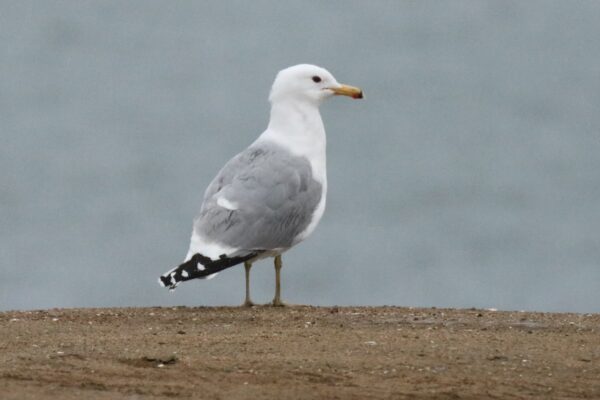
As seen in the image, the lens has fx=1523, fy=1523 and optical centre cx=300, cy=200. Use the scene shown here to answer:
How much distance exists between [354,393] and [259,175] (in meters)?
3.40

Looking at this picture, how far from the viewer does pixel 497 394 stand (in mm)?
6254

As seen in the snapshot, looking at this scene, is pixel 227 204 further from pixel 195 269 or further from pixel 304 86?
pixel 304 86

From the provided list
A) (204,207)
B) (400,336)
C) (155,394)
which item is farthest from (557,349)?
(204,207)

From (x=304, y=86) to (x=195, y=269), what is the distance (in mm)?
1746

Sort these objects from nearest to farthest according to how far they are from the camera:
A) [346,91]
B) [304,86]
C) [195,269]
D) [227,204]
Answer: [195,269] < [227,204] < [304,86] < [346,91]

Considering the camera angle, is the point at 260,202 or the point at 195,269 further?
the point at 260,202

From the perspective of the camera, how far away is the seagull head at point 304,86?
397 inches

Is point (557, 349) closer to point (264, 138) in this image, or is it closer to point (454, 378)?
point (454, 378)

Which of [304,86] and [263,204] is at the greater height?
[304,86]

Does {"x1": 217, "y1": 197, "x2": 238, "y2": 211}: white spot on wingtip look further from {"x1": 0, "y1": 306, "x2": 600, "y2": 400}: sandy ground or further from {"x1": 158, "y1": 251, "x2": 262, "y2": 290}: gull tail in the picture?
{"x1": 0, "y1": 306, "x2": 600, "y2": 400}: sandy ground

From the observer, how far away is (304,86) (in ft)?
33.3

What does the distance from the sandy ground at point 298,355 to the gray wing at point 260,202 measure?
0.68 meters

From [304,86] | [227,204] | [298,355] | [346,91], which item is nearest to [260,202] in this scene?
[227,204]

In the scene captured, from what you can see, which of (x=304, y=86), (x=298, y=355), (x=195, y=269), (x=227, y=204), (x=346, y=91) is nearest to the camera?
(x=298, y=355)
